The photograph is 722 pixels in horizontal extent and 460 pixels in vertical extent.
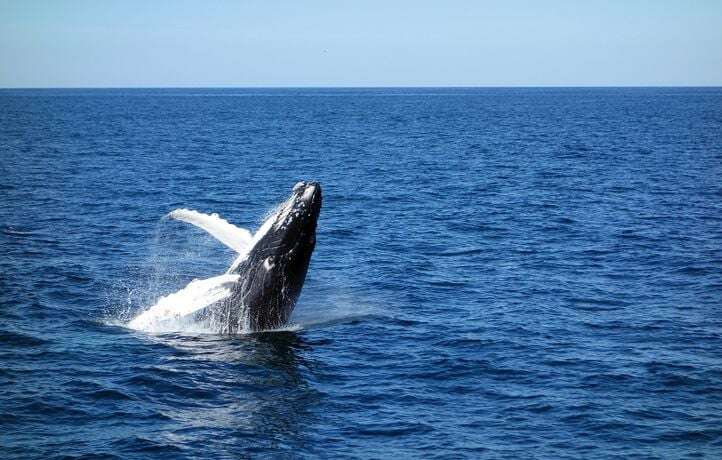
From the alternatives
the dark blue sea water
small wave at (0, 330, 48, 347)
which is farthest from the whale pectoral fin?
small wave at (0, 330, 48, 347)

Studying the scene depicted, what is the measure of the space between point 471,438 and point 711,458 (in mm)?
4715

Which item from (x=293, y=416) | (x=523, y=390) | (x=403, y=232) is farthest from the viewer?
(x=403, y=232)

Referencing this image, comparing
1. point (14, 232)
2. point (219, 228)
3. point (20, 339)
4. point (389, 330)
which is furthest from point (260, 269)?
point (14, 232)

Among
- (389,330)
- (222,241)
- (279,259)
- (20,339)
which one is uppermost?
(222,241)

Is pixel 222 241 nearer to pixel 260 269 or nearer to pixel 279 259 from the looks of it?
pixel 260 269

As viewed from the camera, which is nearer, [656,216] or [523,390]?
[523,390]

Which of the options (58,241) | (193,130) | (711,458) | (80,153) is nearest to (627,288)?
(711,458)

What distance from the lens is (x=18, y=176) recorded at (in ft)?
184

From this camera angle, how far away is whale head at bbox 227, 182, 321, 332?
21750 mm

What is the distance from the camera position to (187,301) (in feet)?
74.4

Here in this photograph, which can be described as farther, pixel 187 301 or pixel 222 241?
pixel 187 301

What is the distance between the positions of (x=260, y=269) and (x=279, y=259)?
59 cm

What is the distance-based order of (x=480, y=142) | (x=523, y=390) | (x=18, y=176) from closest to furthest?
(x=523, y=390) < (x=18, y=176) < (x=480, y=142)

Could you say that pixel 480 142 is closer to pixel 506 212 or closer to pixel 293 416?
pixel 506 212
